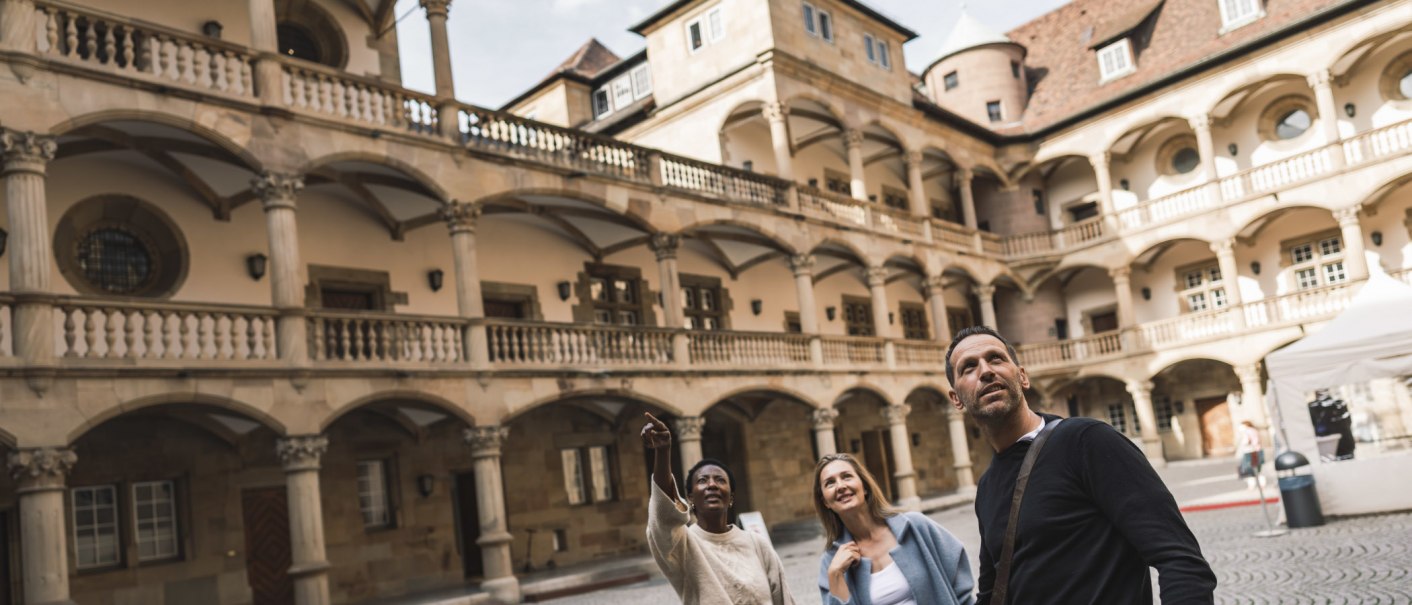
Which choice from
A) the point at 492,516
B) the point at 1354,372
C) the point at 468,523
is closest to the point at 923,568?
the point at 1354,372

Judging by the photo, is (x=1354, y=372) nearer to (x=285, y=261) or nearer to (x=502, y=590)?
(x=502, y=590)

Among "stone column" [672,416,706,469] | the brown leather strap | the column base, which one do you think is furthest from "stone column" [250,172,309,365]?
the brown leather strap

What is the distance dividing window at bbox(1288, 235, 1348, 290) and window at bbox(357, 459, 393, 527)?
2417 centimetres

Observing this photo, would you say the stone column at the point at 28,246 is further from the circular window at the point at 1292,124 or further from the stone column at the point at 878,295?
the circular window at the point at 1292,124

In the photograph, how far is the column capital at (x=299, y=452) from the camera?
14062mm

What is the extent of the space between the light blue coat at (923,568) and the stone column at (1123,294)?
95.0 feet

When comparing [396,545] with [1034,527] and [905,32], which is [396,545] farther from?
[905,32]

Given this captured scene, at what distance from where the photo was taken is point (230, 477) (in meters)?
15.9

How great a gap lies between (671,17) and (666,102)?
219 cm

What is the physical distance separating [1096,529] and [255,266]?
52.6 ft

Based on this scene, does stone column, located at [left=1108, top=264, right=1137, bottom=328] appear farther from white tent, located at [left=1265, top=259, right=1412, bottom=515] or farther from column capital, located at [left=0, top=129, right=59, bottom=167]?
column capital, located at [left=0, top=129, right=59, bottom=167]

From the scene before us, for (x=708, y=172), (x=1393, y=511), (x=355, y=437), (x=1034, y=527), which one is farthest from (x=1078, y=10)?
(x=1034, y=527)

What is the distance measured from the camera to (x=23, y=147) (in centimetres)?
1229

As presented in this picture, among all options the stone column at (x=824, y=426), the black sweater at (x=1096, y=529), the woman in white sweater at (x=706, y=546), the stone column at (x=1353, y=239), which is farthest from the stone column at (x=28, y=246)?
the stone column at (x=1353, y=239)
